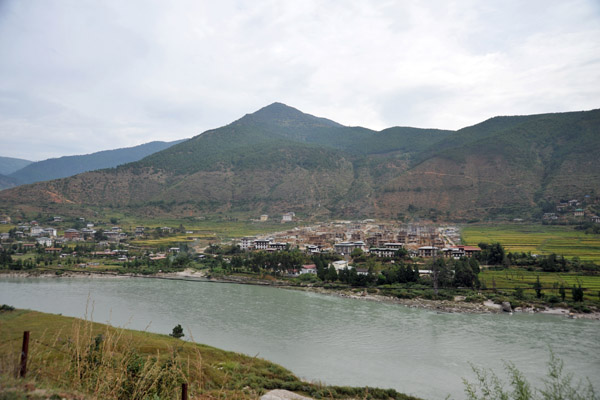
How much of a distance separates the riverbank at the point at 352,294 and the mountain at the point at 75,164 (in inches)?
6251

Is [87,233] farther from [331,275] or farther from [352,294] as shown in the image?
[352,294]

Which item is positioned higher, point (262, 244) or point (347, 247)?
point (262, 244)

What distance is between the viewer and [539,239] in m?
29.8

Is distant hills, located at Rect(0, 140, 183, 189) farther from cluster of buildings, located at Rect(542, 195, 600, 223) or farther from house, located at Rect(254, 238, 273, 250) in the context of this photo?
cluster of buildings, located at Rect(542, 195, 600, 223)

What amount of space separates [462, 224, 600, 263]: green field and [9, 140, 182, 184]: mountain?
171 metres

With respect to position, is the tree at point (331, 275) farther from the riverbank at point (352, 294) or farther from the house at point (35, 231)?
the house at point (35, 231)

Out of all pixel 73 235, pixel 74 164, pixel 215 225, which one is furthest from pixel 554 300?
pixel 74 164

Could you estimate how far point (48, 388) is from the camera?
2631 millimetres

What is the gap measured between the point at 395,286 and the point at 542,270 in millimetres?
8541

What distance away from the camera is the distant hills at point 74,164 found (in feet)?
540

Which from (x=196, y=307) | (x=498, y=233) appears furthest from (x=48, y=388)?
(x=498, y=233)

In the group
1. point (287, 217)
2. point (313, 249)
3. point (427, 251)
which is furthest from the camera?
point (287, 217)

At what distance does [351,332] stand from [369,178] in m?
52.0

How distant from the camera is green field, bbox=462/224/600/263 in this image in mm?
24656
